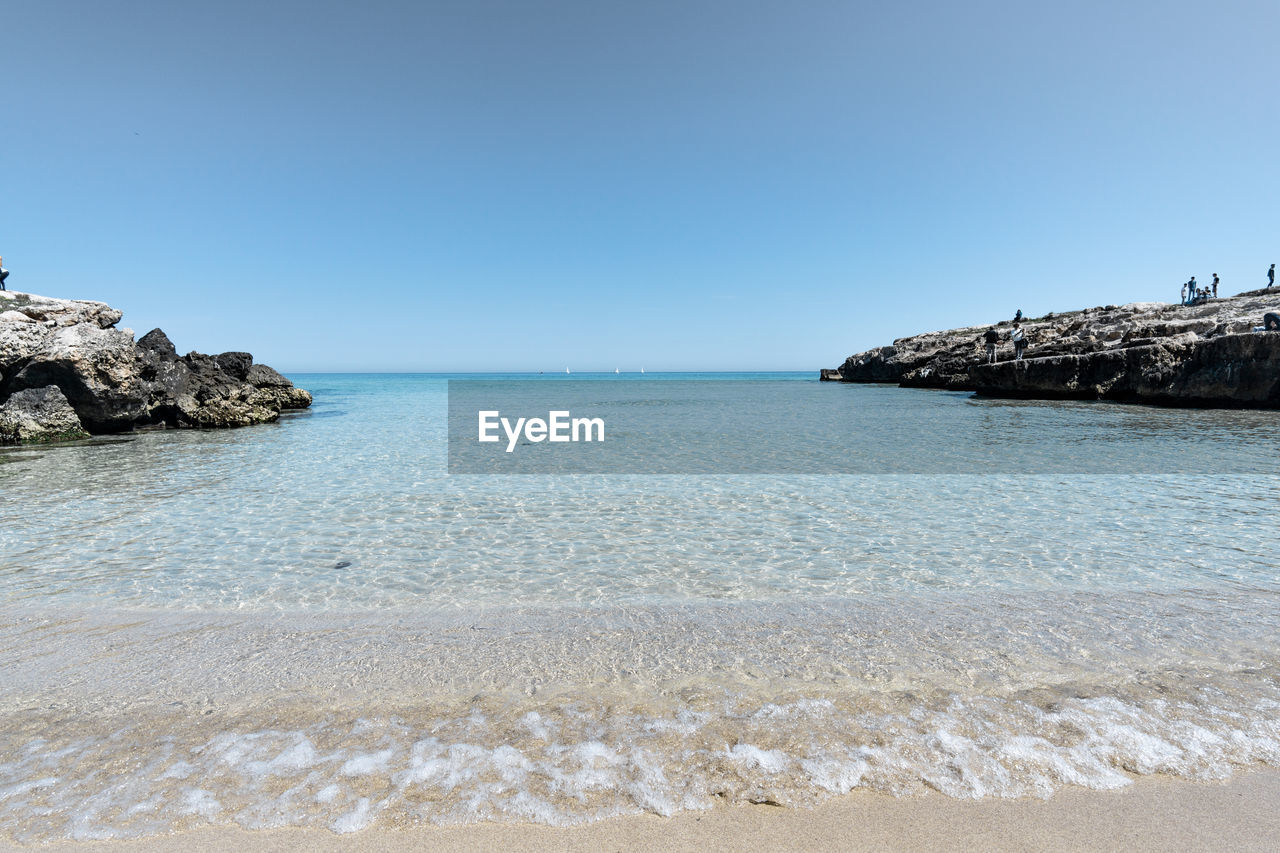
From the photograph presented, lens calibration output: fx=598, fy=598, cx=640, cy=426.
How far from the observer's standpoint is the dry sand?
8.85 ft

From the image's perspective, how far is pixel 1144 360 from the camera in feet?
97.5

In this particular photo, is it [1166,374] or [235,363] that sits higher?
[1166,374]

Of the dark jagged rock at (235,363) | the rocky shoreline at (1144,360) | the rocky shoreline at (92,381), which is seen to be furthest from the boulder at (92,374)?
the rocky shoreline at (1144,360)

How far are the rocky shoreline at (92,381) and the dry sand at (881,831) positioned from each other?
2179 cm

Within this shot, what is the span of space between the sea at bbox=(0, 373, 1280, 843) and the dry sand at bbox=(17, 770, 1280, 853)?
4.1 inches

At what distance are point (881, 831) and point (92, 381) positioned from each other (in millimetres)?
24617

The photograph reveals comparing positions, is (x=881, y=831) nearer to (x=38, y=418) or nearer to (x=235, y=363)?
(x=38, y=418)

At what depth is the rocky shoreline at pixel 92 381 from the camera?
1797 cm

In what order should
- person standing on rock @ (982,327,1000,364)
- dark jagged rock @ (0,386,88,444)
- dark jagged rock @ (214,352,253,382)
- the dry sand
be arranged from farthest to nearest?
person standing on rock @ (982,327,1000,364)
dark jagged rock @ (214,352,253,382)
dark jagged rock @ (0,386,88,444)
the dry sand

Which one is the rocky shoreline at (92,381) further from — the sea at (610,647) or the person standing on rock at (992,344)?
the person standing on rock at (992,344)

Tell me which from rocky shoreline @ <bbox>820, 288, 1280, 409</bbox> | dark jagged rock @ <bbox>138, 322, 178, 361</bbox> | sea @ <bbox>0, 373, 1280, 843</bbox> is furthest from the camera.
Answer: rocky shoreline @ <bbox>820, 288, 1280, 409</bbox>

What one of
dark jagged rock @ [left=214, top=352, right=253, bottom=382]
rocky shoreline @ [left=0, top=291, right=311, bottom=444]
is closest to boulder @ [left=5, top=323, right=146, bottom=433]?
rocky shoreline @ [left=0, top=291, right=311, bottom=444]

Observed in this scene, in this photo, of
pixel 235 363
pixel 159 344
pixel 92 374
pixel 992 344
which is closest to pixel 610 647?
pixel 92 374

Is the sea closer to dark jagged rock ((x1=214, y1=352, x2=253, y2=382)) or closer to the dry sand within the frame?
the dry sand
